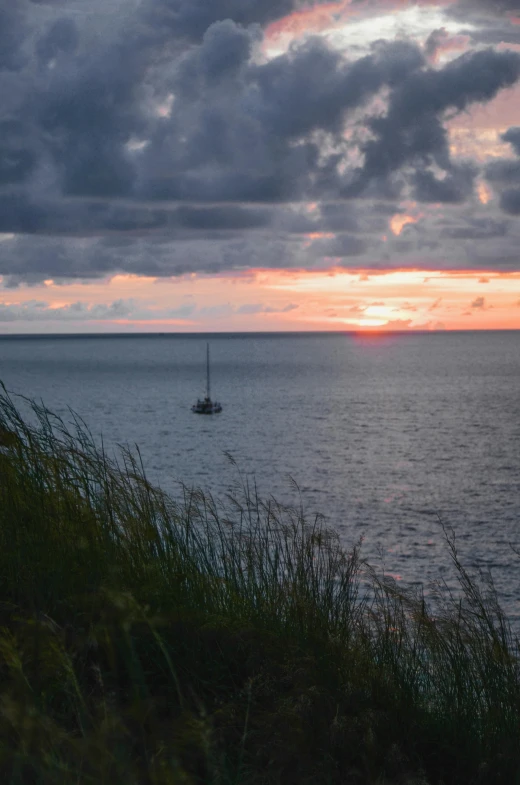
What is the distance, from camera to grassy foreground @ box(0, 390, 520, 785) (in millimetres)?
2955

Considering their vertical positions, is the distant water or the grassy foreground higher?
the grassy foreground

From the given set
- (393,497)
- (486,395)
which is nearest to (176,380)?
(486,395)

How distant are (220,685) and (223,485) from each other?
45387 millimetres

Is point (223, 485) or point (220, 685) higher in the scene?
point (220, 685)

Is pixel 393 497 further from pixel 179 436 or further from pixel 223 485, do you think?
pixel 179 436

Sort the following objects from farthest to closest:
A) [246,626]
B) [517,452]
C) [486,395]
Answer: [486,395]
[517,452]
[246,626]

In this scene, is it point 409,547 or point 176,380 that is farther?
point 176,380

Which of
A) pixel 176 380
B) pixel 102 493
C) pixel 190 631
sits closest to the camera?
pixel 190 631

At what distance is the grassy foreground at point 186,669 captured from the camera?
296 cm

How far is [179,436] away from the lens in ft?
263

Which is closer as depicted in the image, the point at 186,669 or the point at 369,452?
the point at 186,669

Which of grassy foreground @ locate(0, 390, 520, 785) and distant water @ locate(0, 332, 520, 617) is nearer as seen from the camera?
grassy foreground @ locate(0, 390, 520, 785)

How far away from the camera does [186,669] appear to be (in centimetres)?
421

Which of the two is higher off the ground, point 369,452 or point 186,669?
point 186,669
